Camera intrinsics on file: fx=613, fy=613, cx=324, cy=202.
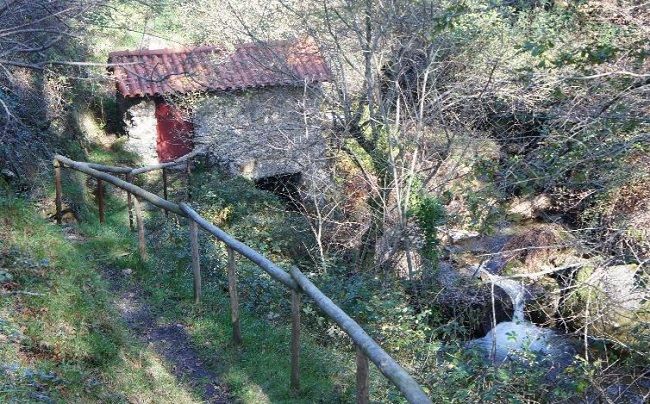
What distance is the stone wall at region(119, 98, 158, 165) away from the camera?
17.2 m

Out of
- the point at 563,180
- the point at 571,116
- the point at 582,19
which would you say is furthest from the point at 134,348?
the point at 582,19

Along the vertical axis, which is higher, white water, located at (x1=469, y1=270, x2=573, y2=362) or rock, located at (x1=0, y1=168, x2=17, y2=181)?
rock, located at (x1=0, y1=168, x2=17, y2=181)

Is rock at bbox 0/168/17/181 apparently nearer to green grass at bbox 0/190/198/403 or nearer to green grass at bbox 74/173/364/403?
green grass at bbox 74/173/364/403

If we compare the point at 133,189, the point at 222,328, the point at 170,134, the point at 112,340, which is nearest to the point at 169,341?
the point at 222,328

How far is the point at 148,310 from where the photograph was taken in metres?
6.24

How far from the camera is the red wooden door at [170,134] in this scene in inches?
684

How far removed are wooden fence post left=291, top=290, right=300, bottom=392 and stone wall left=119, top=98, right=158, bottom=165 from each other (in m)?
13.8

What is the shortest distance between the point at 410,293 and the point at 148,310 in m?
5.71

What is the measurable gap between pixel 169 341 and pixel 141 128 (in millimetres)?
12814

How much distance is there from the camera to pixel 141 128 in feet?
56.9

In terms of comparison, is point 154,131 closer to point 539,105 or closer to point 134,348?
point 539,105

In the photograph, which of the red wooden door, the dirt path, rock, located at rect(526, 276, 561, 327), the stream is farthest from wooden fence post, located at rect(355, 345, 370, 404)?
the red wooden door

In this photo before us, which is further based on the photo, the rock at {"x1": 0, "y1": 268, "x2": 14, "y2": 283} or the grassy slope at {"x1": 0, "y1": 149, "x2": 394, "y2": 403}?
the rock at {"x1": 0, "y1": 268, "x2": 14, "y2": 283}

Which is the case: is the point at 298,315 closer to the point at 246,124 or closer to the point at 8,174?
the point at 8,174
